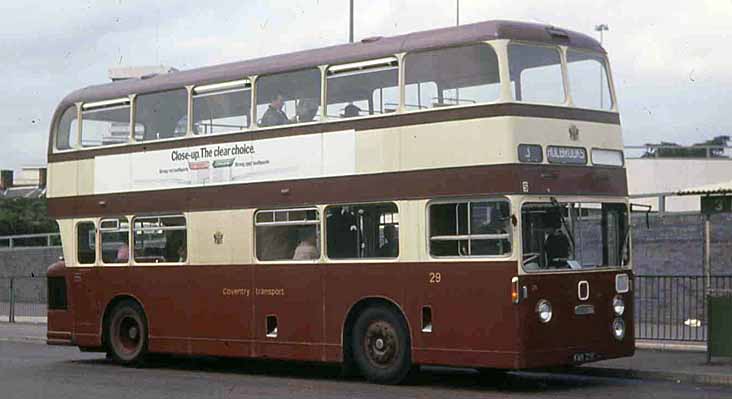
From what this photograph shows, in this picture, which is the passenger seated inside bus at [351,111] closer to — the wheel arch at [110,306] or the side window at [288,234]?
the side window at [288,234]

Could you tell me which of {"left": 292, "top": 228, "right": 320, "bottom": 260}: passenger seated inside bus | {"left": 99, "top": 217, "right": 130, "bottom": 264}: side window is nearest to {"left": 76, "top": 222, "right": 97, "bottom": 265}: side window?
{"left": 99, "top": 217, "right": 130, "bottom": 264}: side window

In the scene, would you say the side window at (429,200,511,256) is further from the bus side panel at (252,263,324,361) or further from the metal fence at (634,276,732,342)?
the metal fence at (634,276,732,342)

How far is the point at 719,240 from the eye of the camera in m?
25.3

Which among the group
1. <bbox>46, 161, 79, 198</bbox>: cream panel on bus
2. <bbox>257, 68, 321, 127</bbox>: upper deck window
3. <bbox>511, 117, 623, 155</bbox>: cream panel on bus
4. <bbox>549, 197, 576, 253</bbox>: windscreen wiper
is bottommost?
<bbox>549, 197, 576, 253</bbox>: windscreen wiper

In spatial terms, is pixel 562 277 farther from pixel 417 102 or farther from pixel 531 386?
pixel 417 102

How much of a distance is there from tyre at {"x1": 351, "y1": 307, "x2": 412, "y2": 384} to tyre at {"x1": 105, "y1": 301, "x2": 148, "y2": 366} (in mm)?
4761

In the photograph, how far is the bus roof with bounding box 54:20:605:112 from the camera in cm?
1633

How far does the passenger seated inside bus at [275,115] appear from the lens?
1875 centimetres

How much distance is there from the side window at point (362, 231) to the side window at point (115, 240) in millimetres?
4655

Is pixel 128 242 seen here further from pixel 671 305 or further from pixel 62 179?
pixel 671 305

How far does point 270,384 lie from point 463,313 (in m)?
3.19

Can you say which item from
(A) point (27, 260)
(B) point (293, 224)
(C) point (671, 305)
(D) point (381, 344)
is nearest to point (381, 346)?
(D) point (381, 344)

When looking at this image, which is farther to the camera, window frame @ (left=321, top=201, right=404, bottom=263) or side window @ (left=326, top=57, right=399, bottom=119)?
side window @ (left=326, top=57, right=399, bottom=119)

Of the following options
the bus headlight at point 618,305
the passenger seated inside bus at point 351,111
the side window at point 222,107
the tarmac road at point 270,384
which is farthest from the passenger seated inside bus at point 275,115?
the bus headlight at point 618,305
